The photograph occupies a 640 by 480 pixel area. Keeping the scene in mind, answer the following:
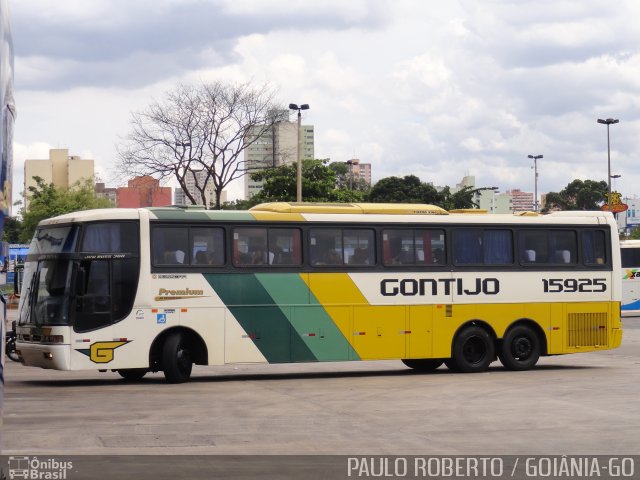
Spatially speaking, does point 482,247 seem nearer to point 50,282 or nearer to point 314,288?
point 314,288

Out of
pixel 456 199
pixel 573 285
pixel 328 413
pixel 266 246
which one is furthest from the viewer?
pixel 456 199

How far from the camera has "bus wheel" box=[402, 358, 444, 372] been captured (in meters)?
23.6

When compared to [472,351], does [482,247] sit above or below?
above

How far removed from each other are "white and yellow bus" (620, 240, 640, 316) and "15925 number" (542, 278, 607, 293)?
2488 centimetres

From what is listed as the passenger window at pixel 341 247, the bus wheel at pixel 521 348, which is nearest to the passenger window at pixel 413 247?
the passenger window at pixel 341 247

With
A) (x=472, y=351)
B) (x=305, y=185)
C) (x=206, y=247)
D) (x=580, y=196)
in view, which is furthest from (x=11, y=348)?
(x=580, y=196)

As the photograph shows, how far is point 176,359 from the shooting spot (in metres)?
19.9

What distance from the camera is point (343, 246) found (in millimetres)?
21719

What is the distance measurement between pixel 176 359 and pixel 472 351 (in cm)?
625

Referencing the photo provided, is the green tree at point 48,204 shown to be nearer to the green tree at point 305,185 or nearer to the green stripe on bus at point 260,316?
the green tree at point 305,185

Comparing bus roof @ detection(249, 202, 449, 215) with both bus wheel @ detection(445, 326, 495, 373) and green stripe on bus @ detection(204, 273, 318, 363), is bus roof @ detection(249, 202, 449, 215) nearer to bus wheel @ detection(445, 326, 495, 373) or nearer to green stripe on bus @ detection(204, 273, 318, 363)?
green stripe on bus @ detection(204, 273, 318, 363)

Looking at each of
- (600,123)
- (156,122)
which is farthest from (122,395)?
(600,123)

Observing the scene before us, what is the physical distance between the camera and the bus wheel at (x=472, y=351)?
2242 cm

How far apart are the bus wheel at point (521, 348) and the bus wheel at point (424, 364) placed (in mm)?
1445
